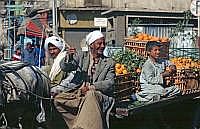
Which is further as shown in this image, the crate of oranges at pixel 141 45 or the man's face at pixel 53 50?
the crate of oranges at pixel 141 45

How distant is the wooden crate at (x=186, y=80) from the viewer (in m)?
7.37

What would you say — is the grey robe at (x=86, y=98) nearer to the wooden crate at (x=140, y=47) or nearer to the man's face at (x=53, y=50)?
the man's face at (x=53, y=50)

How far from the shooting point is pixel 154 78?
23.2 ft

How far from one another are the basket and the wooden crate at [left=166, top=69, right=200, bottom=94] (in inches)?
20.6

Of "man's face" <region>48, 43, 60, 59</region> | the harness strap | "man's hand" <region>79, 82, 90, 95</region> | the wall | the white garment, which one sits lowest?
the harness strap

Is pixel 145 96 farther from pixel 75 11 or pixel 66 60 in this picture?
pixel 75 11

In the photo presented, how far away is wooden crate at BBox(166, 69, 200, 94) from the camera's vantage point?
24.2ft

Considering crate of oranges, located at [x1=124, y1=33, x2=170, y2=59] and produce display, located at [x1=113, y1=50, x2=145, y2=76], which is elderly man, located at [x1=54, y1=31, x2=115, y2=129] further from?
crate of oranges, located at [x1=124, y1=33, x2=170, y2=59]

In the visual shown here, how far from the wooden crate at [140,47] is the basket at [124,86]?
1.98ft

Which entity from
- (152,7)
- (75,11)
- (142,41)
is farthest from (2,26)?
(142,41)

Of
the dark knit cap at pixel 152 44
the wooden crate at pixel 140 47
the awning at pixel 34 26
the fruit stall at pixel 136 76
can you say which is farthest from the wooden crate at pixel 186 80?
the awning at pixel 34 26

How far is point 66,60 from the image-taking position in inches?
242

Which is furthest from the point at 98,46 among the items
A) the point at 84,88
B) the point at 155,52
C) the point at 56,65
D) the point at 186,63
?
the point at 186,63

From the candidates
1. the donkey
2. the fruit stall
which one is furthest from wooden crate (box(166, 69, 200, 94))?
the donkey
